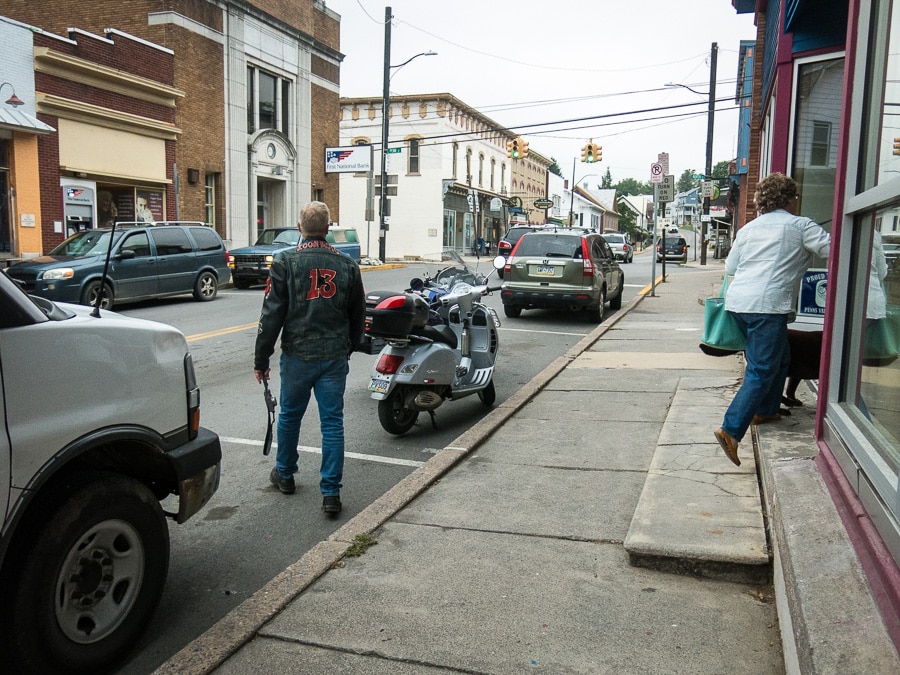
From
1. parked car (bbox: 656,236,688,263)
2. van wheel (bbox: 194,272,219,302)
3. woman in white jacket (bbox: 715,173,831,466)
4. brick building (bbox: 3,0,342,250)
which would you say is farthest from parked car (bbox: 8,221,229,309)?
parked car (bbox: 656,236,688,263)

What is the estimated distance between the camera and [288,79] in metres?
31.4

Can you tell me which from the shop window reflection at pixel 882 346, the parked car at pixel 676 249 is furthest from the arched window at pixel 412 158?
the shop window reflection at pixel 882 346

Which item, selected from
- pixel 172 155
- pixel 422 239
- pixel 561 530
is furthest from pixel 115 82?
pixel 422 239

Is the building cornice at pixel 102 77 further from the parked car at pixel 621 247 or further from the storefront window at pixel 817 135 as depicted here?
the parked car at pixel 621 247

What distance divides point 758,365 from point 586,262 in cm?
987

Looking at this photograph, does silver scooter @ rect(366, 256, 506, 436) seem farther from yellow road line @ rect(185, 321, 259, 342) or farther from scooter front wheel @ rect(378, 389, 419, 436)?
yellow road line @ rect(185, 321, 259, 342)

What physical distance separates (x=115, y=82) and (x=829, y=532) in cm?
2332

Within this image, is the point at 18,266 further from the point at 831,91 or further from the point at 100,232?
the point at 831,91

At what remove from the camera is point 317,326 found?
4.82 m

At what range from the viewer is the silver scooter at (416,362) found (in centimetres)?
631

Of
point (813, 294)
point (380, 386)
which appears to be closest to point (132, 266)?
point (380, 386)

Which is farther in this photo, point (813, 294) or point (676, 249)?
point (676, 249)

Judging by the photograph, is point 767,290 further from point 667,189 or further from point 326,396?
point 667,189

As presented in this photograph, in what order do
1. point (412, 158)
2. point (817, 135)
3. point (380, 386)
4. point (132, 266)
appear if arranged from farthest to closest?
point (412, 158), point (132, 266), point (817, 135), point (380, 386)
